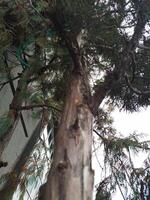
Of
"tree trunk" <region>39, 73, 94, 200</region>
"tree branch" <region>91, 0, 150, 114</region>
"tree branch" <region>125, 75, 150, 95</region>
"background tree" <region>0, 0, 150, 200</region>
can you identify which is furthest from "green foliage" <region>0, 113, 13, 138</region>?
"tree branch" <region>125, 75, 150, 95</region>

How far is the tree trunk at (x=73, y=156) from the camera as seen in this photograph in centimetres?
279

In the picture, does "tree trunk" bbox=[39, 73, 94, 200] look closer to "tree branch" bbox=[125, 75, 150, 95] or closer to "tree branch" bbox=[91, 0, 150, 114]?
"tree branch" bbox=[91, 0, 150, 114]

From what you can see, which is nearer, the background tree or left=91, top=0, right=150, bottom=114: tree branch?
the background tree

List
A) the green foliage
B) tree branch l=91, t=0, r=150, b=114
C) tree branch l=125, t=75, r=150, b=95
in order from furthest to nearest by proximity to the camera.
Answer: the green foliage → tree branch l=125, t=75, r=150, b=95 → tree branch l=91, t=0, r=150, b=114

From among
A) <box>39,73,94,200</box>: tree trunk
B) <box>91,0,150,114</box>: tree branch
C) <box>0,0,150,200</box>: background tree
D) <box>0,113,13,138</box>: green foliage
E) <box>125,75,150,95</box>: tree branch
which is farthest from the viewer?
<box>0,113,13,138</box>: green foliage

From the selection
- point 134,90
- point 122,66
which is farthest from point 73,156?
point 134,90

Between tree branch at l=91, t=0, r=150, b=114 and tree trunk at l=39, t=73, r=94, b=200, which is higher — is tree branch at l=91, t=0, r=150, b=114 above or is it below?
above

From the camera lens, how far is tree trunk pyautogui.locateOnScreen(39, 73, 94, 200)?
2.79 metres

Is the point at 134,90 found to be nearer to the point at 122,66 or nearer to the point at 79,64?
the point at 122,66

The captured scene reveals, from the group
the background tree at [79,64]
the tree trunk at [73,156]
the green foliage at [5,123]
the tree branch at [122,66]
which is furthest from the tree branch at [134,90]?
the green foliage at [5,123]

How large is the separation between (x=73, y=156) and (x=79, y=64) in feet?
3.11

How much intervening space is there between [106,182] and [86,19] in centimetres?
138

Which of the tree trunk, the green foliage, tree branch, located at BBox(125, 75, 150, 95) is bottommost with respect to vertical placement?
the tree trunk

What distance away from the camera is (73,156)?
297 cm
